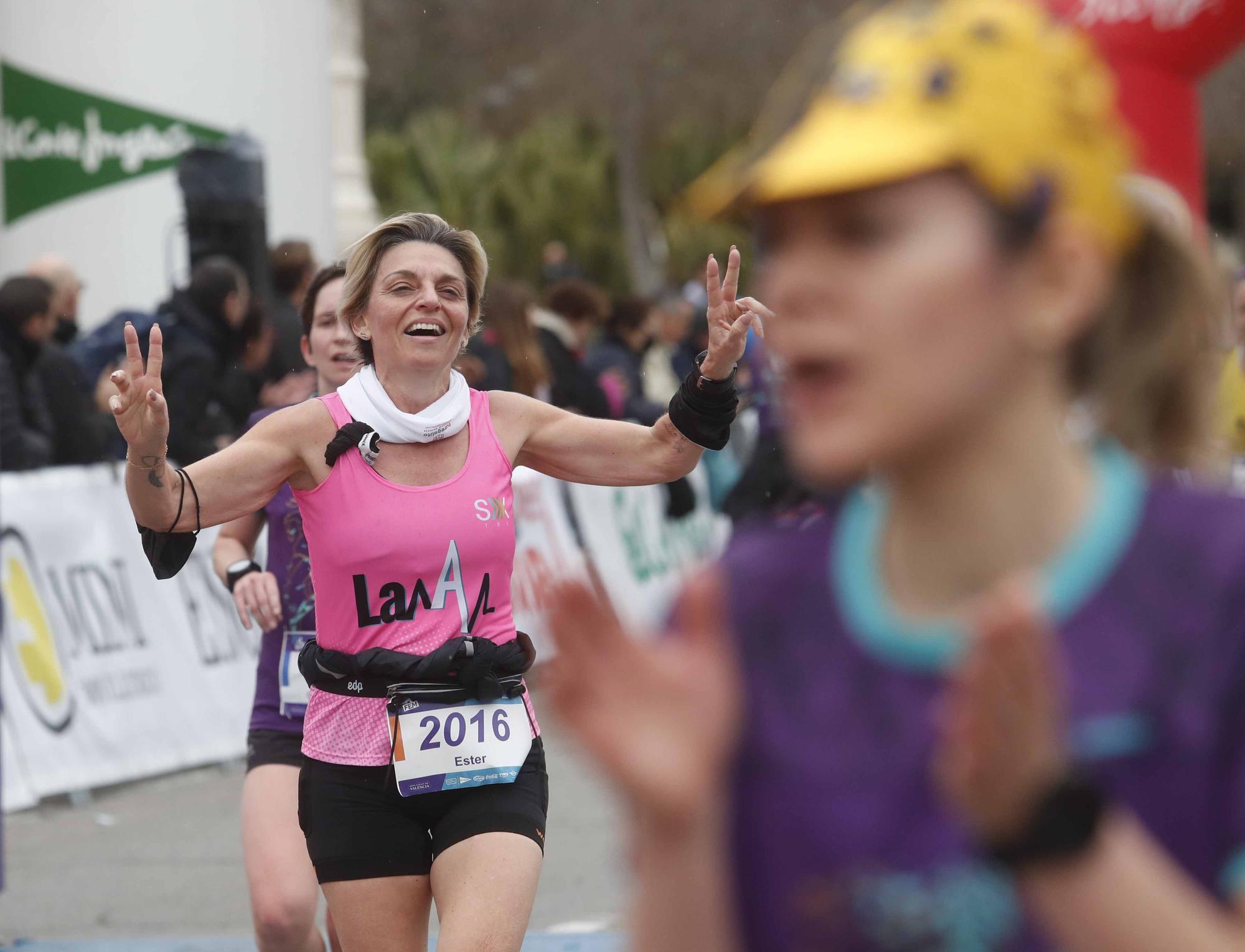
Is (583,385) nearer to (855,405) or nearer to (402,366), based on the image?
(402,366)

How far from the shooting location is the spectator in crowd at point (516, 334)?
373 inches

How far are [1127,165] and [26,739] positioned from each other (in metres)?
7.55

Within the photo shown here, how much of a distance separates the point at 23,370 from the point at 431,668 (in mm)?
5277

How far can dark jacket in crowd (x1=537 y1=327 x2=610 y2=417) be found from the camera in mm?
10117

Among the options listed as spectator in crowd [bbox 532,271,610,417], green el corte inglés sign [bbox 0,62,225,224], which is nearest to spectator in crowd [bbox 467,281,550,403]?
spectator in crowd [bbox 532,271,610,417]

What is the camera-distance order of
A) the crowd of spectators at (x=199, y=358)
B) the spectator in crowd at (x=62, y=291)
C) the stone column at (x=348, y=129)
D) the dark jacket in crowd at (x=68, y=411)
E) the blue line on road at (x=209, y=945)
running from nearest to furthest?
the blue line on road at (x=209, y=945) → the crowd of spectators at (x=199, y=358) → the dark jacket in crowd at (x=68, y=411) → the spectator in crowd at (x=62, y=291) → the stone column at (x=348, y=129)

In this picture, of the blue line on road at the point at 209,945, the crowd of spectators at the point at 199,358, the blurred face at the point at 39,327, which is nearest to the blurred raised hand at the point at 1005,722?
the blue line on road at the point at 209,945

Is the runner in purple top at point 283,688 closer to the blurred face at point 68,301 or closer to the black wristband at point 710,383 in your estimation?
the black wristband at point 710,383

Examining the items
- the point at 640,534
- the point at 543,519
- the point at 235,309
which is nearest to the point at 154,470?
the point at 235,309

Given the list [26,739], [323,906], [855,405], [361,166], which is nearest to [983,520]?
[855,405]

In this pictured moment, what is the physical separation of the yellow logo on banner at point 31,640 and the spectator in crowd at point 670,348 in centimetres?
484

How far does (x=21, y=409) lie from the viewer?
8.74m

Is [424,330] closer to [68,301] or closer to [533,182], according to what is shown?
[68,301]

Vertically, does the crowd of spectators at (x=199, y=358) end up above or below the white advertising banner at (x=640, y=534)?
above
